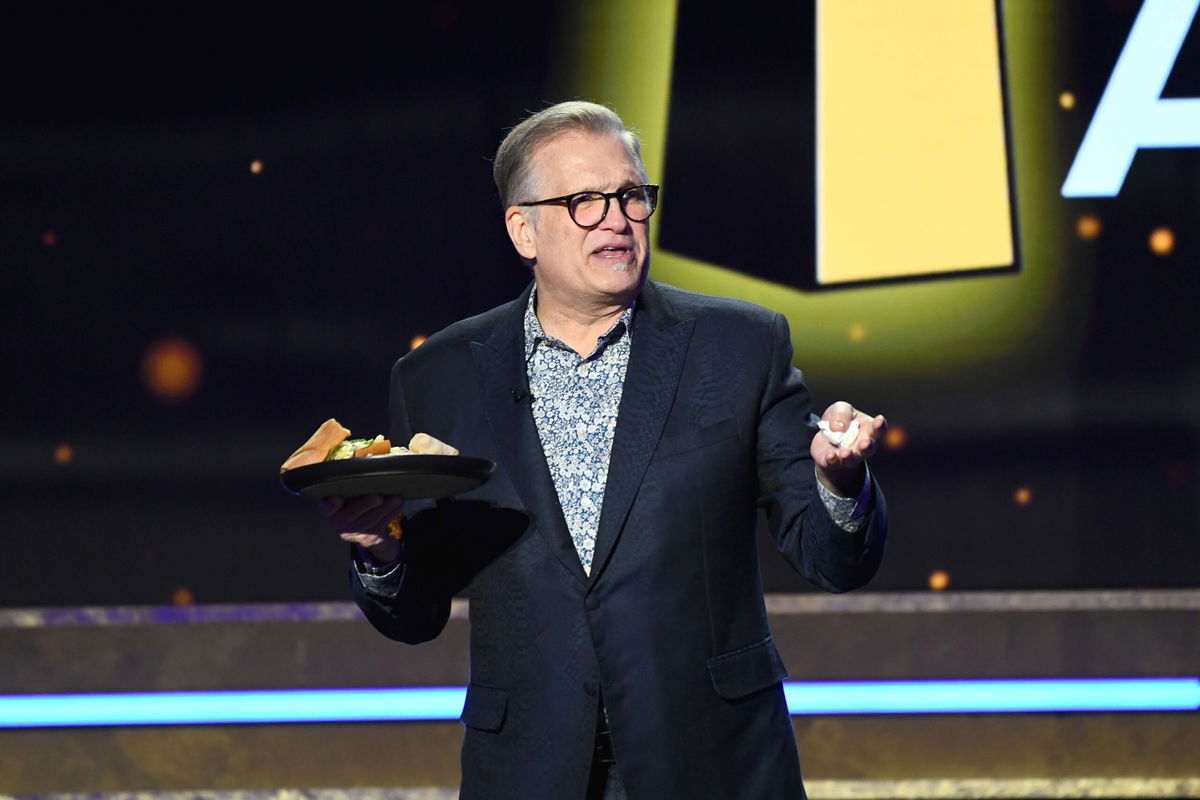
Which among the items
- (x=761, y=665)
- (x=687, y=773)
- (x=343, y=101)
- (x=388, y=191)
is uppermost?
(x=343, y=101)

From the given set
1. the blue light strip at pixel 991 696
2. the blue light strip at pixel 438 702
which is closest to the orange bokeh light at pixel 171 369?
the blue light strip at pixel 438 702

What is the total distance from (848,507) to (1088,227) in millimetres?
2177

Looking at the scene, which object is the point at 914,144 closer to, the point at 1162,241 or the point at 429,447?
the point at 1162,241

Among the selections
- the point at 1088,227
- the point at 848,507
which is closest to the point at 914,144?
the point at 1088,227

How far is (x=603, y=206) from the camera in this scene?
1814 millimetres

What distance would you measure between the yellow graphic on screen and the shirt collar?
5.71ft

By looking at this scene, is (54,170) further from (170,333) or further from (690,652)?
(690,652)

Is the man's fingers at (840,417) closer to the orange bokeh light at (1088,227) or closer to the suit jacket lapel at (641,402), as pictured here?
the suit jacket lapel at (641,402)

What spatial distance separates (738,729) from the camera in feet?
5.36

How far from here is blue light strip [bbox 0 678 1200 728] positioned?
354cm

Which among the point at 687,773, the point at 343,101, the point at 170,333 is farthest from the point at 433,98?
the point at 687,773

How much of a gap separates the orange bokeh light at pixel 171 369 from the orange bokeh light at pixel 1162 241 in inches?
97.1

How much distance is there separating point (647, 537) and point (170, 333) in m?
2.33

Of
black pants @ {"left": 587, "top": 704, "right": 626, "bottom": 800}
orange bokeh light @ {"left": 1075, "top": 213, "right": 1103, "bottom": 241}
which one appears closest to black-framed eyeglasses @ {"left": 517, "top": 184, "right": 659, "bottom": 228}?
black pants @ {"left": 587, "top": 704, "right": 626, "bottom": 800}
